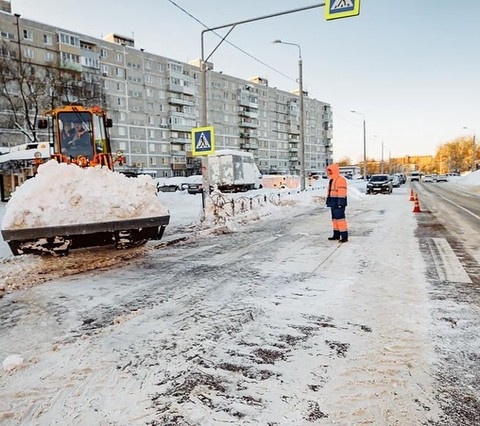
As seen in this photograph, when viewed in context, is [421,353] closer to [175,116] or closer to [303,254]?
[303,254]

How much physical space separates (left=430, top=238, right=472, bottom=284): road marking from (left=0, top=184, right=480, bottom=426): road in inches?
2.6

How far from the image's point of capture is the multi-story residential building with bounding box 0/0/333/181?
47.7 m

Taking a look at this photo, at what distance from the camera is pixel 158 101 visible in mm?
66875

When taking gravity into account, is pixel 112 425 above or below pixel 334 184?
below

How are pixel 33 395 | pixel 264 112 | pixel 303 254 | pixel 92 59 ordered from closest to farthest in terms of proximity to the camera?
pixel 33 395, pixel 303 254, pixel 92 59, pixel 264 112

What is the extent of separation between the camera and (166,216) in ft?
24.6

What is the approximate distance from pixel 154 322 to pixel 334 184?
6.25 m

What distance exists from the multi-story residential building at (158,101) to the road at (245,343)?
4152 centimetres

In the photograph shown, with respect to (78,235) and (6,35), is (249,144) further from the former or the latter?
(78,235)

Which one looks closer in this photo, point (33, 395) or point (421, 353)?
point (33, 395)

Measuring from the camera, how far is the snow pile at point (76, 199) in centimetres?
636

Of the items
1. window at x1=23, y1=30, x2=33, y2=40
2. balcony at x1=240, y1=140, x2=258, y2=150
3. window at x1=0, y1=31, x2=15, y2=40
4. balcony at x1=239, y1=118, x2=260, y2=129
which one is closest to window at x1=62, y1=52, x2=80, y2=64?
window at x1=23, y1=30, x2=33, y2=40

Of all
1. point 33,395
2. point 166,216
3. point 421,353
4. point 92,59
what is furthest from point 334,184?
point 92,59

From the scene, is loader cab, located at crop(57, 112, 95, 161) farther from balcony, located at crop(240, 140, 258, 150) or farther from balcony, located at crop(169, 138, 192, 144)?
balcony, located at crop(240, 140, 258, 150)
